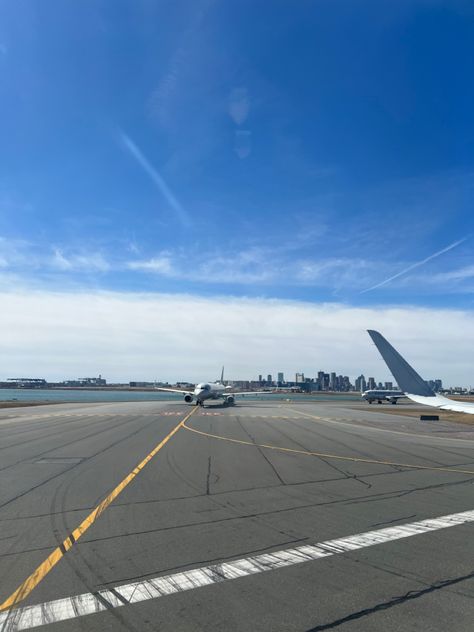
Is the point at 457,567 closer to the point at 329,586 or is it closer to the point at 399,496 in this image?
the point at 329,586

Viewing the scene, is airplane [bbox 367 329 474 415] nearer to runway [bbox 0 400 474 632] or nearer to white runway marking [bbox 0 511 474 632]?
runway [bbox 0 400 474 632]

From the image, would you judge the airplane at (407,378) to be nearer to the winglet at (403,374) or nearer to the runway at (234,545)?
the winglet at (403,374)

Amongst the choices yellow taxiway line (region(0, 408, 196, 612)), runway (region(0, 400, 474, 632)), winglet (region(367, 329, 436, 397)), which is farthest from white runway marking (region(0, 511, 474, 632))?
winglet (region(367, 329, 436, 397))

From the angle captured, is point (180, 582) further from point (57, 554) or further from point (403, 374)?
point (403, 374)

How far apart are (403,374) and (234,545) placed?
39.3 ft

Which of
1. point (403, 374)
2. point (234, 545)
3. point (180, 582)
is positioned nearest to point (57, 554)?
point (180, 582)

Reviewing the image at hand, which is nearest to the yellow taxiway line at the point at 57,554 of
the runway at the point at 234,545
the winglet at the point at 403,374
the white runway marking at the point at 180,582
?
the runway at the point at 234,545

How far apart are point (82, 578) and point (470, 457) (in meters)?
15.7

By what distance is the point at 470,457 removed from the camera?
1691cm

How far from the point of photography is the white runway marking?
4.54 meters

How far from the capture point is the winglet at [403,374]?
1684 centimetres

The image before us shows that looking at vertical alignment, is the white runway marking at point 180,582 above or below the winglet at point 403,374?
below

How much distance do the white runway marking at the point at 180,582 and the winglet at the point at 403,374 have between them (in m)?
9.78

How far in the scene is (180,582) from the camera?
5.34 meters
